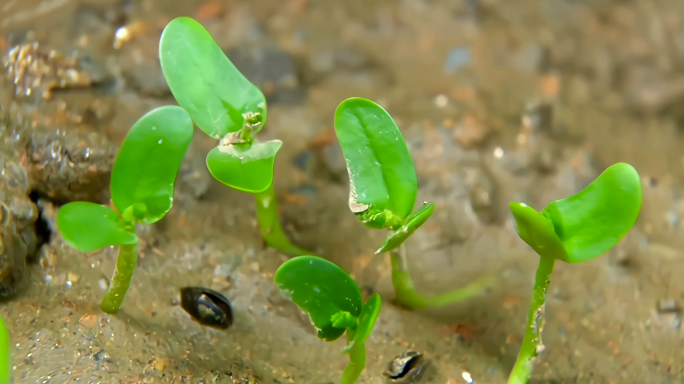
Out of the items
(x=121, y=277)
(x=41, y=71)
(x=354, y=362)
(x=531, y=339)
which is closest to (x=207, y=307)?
(x=121, y=277)

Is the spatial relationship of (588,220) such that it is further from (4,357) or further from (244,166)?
(4,357)

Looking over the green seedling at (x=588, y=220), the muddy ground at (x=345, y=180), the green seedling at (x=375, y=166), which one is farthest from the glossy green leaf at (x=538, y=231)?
the muddy ground at (x=345, y=180)

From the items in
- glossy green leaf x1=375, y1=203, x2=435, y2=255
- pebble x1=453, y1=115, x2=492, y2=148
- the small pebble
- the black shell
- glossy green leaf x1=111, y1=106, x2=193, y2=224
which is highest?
glossy green leaf x1=111, y1=106, x2=193, y2=224

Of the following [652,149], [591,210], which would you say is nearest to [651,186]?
[652,149]

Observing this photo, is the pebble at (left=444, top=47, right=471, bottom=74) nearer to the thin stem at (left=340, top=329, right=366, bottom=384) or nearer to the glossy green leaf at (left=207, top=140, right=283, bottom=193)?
the glossy green leaf at (left=207, top=140, right=283, bottom=193)

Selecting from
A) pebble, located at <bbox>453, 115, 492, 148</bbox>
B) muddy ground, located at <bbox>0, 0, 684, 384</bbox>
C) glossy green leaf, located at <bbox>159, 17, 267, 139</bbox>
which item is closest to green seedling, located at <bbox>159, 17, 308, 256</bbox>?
glossy green leaf, located at <bbox>159, 17, 267, 139</bbox>

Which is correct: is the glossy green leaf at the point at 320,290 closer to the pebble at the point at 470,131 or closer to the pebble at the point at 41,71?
the pebble at the point at 470,131
